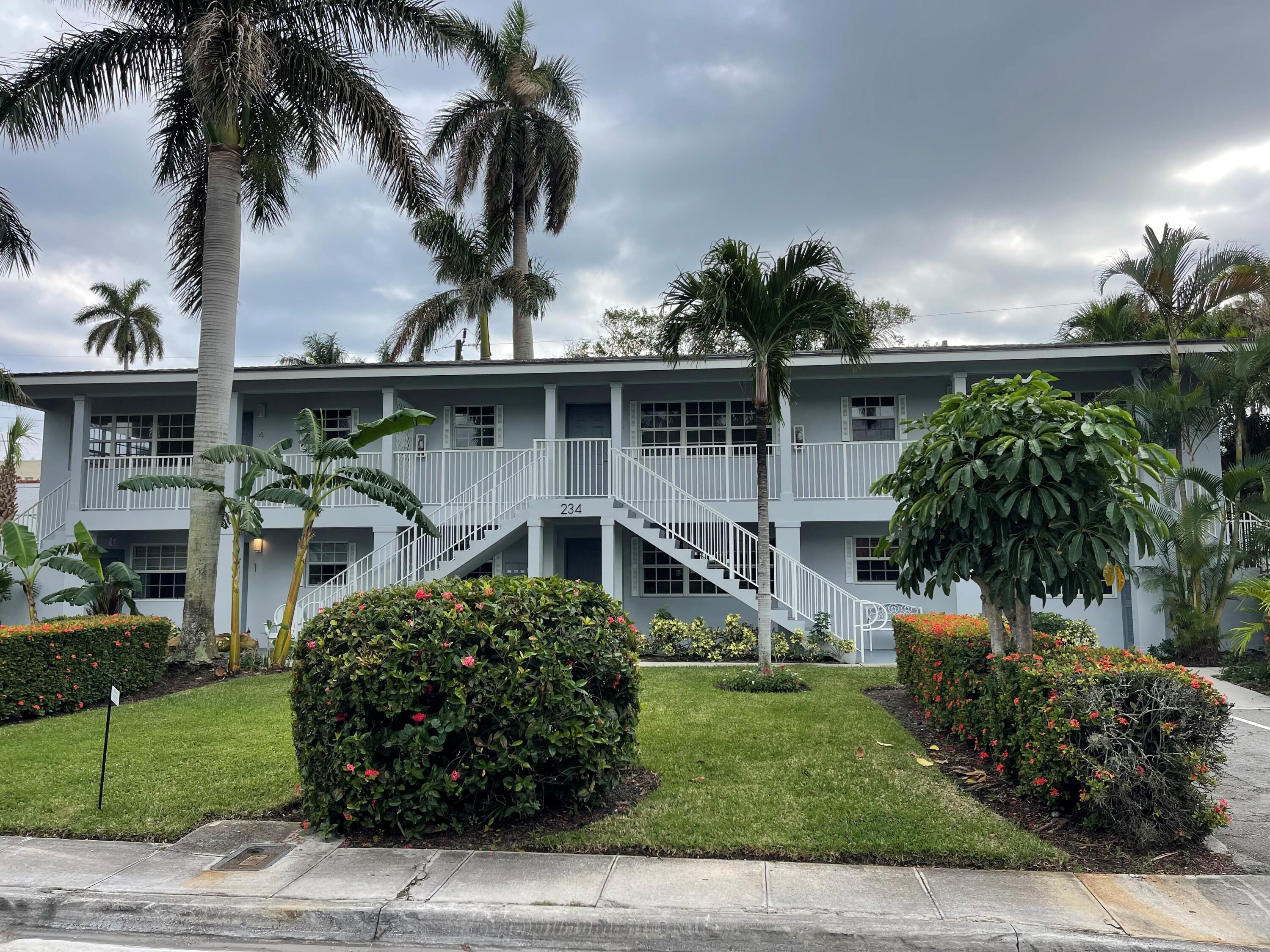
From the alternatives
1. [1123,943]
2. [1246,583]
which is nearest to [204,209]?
[1123,943]

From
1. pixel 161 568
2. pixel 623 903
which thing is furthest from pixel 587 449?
pixel 623 903

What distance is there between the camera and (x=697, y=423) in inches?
662

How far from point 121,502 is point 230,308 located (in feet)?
21.8

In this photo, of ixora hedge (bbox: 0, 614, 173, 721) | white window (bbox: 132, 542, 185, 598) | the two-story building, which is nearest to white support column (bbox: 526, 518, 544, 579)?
the two-story building

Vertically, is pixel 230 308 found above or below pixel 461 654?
above

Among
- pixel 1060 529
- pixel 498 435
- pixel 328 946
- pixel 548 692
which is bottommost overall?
pixel 328 946

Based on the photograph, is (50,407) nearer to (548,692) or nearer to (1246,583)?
(548,692)

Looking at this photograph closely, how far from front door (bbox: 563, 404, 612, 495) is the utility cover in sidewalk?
1003cm

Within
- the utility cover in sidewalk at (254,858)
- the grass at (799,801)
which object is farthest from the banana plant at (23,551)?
the grass at (799,801)

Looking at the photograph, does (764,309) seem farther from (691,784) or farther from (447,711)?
(447,711)

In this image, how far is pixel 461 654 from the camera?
4.96 metres

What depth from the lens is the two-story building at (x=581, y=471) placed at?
14.3 m

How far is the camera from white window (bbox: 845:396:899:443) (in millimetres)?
16328

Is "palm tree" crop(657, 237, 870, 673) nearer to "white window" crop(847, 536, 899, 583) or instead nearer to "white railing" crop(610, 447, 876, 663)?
"white railing" crop(610, 447, 876, 663)
